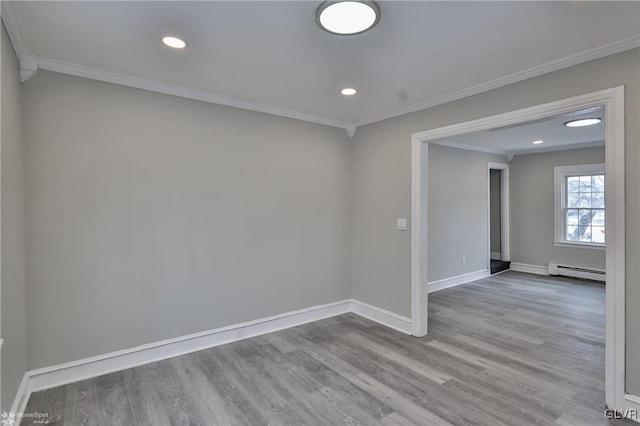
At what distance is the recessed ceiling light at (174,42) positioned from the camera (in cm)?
219

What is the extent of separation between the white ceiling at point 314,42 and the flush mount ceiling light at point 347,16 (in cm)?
6

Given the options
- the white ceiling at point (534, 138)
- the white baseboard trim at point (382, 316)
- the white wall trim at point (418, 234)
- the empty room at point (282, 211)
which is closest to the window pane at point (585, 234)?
the white ceiling at point (534, 138)

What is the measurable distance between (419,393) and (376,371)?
43cm

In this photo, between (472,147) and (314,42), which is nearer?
(314,42)

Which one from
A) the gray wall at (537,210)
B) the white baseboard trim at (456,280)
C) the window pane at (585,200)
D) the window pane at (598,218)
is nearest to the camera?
the white baseboard trim at (456,280)

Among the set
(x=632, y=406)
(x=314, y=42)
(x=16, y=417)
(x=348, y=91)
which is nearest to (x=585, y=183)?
(x=632, y=406)

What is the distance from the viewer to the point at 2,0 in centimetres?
174

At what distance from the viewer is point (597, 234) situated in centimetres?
616

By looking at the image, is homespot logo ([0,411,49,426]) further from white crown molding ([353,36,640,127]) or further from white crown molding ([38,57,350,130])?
white crown molding ([353,36,640,127])

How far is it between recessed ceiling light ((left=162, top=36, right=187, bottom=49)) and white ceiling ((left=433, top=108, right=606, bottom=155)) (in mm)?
3260

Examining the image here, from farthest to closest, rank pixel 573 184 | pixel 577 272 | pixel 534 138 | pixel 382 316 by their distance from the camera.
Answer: pixel 573 184
pixel 577 272
pixel 534 138
pixel 382 316

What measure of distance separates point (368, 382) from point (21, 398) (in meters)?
2.50

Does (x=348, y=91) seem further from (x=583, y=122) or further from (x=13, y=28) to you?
(x=583, y=122)

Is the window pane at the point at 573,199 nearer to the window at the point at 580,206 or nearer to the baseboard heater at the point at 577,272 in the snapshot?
the window at the point at 580,206
